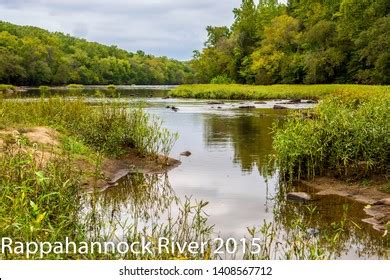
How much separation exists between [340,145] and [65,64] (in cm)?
11594

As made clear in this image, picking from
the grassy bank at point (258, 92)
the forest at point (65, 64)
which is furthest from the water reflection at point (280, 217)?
the forest at point (65, 64)

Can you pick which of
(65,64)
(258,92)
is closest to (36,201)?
(258,92)

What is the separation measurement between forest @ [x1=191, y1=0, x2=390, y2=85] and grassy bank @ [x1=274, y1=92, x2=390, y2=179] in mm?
42781

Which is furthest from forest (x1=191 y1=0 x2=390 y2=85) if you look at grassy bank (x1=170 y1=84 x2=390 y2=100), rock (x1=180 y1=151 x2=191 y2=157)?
rock (x1=180 y1=151 x2=191 y2=157)

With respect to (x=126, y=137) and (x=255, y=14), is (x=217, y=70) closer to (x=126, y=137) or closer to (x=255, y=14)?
(x=255, y=14)

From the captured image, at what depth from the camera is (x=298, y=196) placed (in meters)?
11.9

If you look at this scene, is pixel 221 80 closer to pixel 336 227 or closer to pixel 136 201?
pixel 136 201

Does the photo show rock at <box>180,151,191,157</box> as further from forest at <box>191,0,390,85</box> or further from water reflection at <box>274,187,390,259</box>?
forest at <box>191,0,390,85</box>

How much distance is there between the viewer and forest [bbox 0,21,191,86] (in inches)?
4033

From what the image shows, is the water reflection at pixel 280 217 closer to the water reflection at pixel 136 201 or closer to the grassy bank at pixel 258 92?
the water reflection at pixel 136 201

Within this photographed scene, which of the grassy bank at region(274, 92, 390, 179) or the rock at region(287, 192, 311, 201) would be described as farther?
the grassy bank at region(274, 92, 390, 179)

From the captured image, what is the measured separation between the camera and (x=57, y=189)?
864 cm

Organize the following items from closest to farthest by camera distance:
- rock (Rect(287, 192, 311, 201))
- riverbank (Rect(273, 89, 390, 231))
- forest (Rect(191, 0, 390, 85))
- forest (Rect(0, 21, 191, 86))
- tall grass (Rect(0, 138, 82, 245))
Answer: tall grass (Rect(0, 138, 82, 245))
rock (Rect(287, 192, 311, 201))
riverbank (Rect(273, 89, 390, 231))
forest (Rect(191, 0, 390, 85))
forest (Rect(0, 21, 191, 86))
